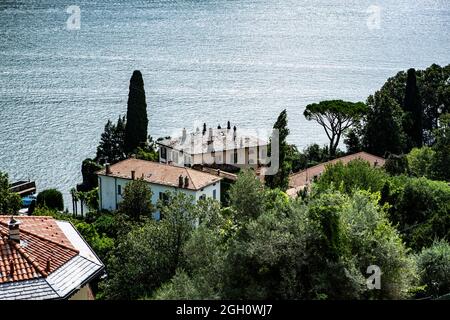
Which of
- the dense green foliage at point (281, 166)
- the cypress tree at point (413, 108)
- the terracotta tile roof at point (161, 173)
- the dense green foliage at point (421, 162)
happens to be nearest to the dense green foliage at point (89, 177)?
the terracotta tile roof at point (161, 173)

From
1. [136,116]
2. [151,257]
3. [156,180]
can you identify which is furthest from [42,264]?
[136,116]

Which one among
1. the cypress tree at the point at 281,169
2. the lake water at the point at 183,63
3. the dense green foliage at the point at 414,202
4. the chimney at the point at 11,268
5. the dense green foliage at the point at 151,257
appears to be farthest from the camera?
the lake water at the point at 183,63

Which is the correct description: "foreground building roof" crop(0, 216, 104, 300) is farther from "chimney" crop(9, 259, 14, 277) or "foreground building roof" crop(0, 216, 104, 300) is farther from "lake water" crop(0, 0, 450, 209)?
"lake water" crop(0, 0, 450, 209)

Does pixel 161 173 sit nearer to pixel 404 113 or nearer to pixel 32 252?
pixel 32 252

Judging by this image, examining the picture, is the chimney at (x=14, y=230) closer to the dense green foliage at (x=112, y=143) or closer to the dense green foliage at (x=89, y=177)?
the dense green foliage at (x=89, y=177)

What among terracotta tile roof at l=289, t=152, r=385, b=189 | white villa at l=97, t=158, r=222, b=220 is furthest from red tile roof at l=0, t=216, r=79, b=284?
terracotta tile roof at l=289, t=152, r=385, b=189

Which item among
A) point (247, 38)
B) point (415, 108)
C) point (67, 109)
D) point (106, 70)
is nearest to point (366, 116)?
point (415, 108)
